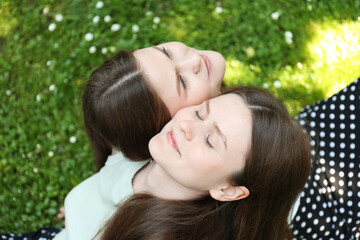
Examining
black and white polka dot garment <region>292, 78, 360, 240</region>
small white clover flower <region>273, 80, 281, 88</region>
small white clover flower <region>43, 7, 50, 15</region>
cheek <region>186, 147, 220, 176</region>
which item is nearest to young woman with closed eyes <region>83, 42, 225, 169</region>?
cheek <region>186, 147, 220, 176</region>

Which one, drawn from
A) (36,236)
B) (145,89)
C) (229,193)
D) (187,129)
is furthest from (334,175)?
(36,236)

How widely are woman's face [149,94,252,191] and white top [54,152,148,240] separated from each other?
409mm

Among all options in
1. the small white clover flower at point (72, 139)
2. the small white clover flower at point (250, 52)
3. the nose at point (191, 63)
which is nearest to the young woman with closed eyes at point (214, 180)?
the nose at point (191, 63)

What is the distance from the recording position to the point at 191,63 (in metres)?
2.10

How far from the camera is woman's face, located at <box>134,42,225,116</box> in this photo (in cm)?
205

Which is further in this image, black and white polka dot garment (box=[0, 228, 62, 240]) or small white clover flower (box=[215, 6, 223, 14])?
small white clover flower (box=[215, 6, 223, 14])

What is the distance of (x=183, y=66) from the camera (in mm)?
2092

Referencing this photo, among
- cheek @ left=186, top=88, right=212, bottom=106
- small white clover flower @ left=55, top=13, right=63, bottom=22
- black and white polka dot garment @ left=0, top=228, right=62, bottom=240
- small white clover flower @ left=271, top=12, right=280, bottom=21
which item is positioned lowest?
black and white polka dot garment @ left=0, top=228, right=62, bottom=240

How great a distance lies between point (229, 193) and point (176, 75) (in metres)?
0.66

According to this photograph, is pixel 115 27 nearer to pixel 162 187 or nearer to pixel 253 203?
pixel 162 187

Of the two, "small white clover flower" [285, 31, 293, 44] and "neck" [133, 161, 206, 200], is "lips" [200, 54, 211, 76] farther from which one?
"small white clover flower" [285, 31, 293, 44]

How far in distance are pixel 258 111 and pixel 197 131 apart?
28cm

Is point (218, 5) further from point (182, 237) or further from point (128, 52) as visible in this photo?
point (182, 237)

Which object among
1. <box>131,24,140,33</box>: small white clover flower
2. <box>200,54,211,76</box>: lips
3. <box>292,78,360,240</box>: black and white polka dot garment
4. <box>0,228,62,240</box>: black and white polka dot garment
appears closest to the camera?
<box>200,54,211,76</box>: lips
